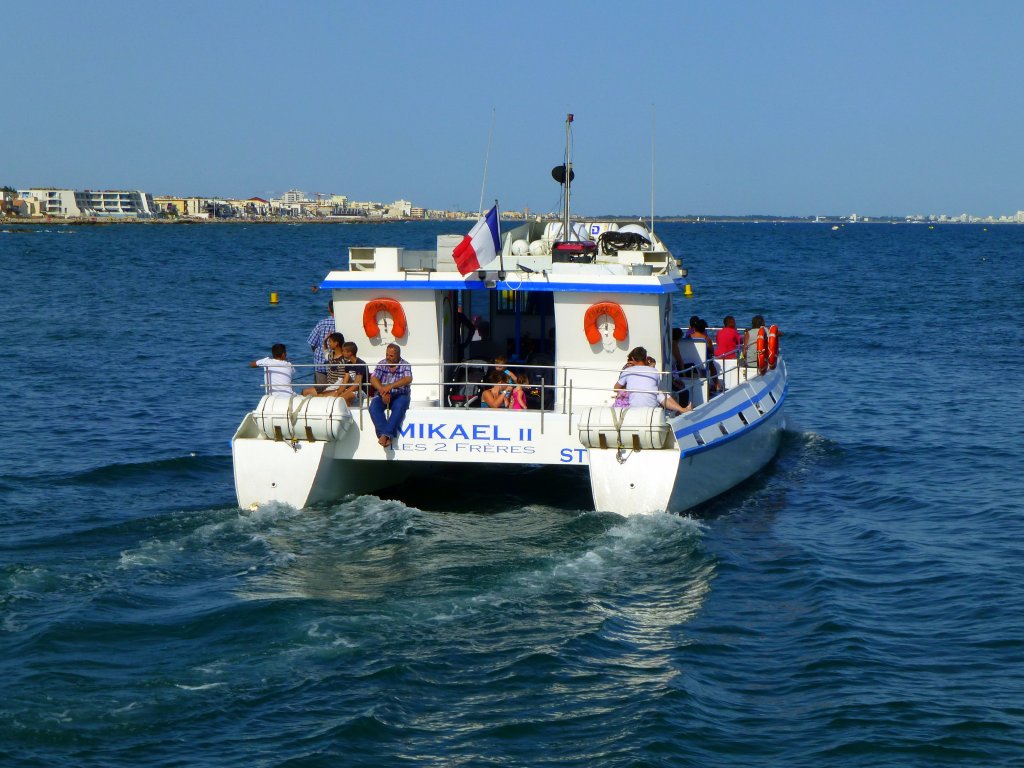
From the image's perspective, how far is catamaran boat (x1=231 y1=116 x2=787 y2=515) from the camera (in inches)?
521

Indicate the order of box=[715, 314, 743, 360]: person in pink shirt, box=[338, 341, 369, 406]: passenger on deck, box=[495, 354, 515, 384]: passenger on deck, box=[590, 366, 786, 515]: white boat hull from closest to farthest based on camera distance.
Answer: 1. box=[590, 366, 786, 515]: white boat hull
2. box=[338, 341, 369, 406]: passenger on deck
3. box=[495, 354, 515, 384]: passenger on deck
4. box=[715, 314, 743, 360]: person in pink shirt

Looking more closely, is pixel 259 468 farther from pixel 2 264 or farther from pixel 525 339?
pixel 2 264

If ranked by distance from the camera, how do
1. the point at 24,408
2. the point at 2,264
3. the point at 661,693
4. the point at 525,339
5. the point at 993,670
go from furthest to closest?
the point at 2,264, the point at 24,408, the point at 525,339, the point at 993,670, the point at 661,693

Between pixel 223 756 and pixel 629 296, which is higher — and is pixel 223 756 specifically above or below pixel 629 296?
below

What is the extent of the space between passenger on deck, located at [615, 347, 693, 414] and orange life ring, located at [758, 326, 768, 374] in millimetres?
4470

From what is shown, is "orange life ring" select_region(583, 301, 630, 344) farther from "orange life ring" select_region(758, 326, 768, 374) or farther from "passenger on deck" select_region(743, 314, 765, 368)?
"orange life ring" select_region(758, 326, 768, 374)

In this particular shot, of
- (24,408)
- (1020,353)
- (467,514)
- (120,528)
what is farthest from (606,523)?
(1020,353)

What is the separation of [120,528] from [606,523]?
5187mm

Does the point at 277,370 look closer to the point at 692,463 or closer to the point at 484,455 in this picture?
the point at 484,455

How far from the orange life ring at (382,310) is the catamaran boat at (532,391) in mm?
14

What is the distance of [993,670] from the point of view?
33.4 feet

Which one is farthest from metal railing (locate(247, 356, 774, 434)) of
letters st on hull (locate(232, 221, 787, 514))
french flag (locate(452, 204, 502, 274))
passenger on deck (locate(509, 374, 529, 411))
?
french flag (locate(452, 204, 502, 274))

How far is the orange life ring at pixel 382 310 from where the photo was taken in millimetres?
14875

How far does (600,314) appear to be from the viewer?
47.8ft
